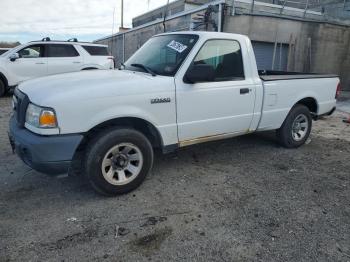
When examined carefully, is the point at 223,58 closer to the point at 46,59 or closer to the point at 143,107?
the point at 143,107

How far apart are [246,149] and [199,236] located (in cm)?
290

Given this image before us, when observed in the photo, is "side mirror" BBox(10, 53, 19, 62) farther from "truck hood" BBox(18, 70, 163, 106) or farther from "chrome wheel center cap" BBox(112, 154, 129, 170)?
"chrome wheel center cap" BBox(112, 154, 129, 170)

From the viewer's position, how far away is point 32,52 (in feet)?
37.8

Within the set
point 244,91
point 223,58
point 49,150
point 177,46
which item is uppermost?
point 177,46

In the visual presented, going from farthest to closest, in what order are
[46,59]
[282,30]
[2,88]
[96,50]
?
[282,30]
[96,50]
[46,59]
[2,88]

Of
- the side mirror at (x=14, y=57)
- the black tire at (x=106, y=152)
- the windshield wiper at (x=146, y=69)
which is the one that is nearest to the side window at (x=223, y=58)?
the windshield wiper at (x=146, y=69)

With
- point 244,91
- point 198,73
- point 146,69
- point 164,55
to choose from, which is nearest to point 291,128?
point 244,91

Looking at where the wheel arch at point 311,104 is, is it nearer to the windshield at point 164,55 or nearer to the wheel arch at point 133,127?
the windshield at point 164,55

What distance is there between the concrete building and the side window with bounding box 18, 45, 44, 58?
Result: 5.59m

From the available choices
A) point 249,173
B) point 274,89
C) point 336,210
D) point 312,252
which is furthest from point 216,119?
point 312,252

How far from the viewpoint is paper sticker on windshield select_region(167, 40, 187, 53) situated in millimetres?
4293

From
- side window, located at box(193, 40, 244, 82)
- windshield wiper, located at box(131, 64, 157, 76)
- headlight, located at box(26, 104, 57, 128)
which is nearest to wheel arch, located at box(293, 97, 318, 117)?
side window, located at box(193, 40, 244, 82)

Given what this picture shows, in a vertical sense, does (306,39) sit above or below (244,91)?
above

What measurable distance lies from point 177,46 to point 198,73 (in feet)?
2.27
